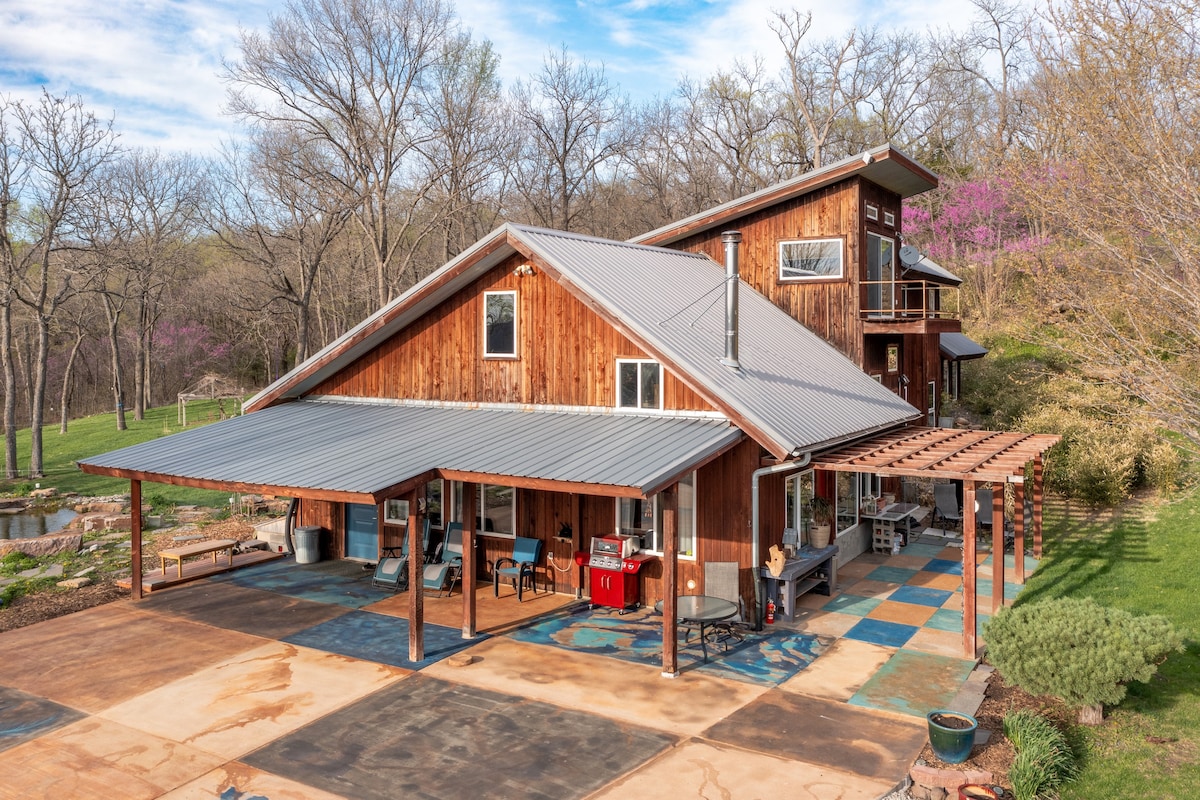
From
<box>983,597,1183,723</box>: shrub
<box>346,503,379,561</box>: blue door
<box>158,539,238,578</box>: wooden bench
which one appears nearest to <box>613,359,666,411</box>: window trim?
<box>346,503,379,561</box>: blue door

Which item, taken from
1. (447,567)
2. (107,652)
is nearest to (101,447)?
(107,652)

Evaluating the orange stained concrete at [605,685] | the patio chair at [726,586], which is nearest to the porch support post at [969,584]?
the patio chair at [726,586]

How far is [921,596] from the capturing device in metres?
13.7

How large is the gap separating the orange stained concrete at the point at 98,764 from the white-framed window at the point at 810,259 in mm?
14463

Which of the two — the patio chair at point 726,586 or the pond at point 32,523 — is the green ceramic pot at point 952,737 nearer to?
the patio chair at point 726,586

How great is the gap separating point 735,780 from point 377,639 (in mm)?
6048

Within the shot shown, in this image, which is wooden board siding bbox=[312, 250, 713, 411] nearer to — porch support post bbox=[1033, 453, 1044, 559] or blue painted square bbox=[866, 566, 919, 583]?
blue painted square bbox=[866, 566, 919, 583]

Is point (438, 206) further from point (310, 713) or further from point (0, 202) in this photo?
point (310, 713)

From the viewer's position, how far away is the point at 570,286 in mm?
13602

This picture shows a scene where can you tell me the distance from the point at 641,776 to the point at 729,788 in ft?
2.80

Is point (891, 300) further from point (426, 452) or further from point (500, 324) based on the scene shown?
point (426, 452)

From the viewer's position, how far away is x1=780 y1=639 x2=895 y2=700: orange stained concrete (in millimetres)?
10078

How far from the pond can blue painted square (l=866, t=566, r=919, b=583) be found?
742 inches

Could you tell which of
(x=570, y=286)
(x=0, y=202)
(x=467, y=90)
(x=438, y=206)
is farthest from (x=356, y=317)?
(x=570, y=286)
